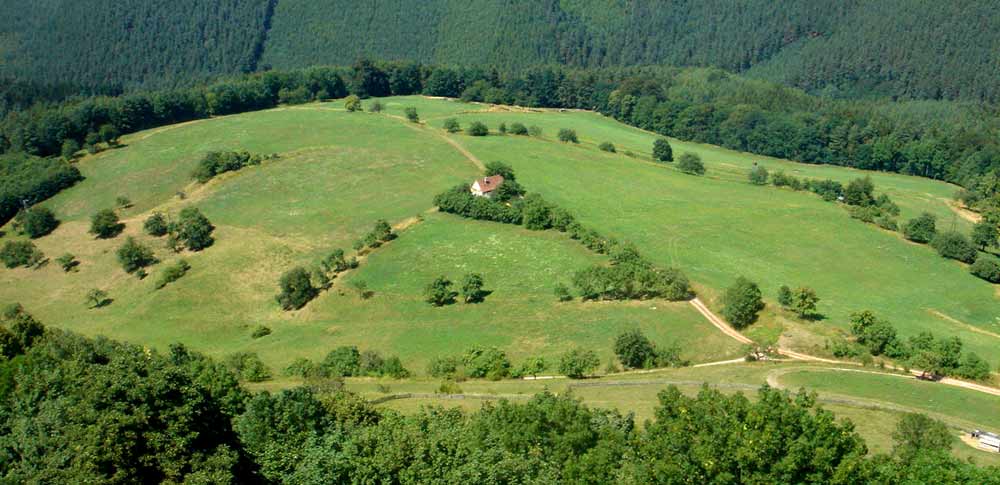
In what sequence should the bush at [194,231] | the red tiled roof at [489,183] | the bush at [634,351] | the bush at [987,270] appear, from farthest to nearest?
the red tiled roof at [489,183] < the bush at [194,231] < the bush at [987,270] < the bush at [634,351]

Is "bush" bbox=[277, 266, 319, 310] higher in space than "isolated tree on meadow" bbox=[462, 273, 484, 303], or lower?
lower

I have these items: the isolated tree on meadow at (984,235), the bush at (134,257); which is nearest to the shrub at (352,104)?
the bush at (134,257)

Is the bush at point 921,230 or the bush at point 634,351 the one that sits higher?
the bush at point 921,230

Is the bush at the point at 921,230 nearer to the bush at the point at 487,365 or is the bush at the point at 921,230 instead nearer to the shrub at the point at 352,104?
the bush at the point at 487,365

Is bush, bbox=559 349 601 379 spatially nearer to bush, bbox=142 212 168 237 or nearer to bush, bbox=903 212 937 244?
bush, bbox=903 212 937 244

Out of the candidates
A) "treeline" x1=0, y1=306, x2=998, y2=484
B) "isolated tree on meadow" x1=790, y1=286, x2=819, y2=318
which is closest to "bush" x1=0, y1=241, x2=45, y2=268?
"treeline" x1=0, y1=306, x2=998, y2=484

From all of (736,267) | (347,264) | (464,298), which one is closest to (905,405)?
(736,267)

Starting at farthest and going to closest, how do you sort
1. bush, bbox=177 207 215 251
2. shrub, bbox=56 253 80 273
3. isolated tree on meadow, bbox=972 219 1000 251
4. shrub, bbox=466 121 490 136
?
shrub, bbox=466 121 490 136 < bush, bbox=177 207 215 251 < shrub, bbox=56 253 80 273 < isolated tree on meadow, bbox=972 219 1000 251

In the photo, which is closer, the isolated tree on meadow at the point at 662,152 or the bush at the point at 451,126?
the isolated tree on meadow at the point at 662,152
